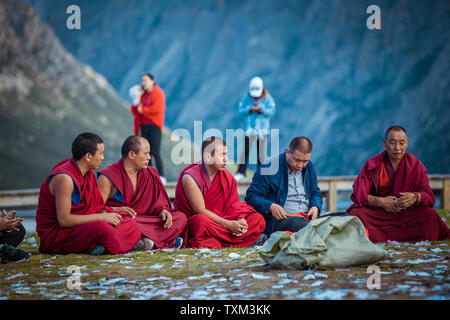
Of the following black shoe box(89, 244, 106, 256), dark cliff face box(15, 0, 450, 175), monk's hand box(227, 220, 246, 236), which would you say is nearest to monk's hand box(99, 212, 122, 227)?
black shoe box(89, 244, 106, 256)

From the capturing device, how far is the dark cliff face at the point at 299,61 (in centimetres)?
2178

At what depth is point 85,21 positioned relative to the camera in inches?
1157

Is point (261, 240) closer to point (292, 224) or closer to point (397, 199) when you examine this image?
point (292, 224)

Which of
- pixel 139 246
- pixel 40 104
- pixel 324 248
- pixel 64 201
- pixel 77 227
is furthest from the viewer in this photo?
pixel 40 104

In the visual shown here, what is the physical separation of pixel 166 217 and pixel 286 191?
3.92 feet

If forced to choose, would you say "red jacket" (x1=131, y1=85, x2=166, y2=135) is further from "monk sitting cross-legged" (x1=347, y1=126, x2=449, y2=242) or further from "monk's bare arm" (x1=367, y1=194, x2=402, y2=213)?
"monk's bare arm" (x1=367, y1=194, x2=402, y2=213)

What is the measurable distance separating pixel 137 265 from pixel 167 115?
79.0 ft

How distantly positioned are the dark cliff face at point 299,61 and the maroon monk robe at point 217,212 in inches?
641

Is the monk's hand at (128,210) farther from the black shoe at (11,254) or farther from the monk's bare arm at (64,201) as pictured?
the black shoe at (11,254)

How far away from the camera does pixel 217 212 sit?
5188 millimetres

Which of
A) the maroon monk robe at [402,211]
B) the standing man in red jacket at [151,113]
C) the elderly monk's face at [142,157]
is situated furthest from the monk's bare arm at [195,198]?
the standing man in red jacket at [151,113]

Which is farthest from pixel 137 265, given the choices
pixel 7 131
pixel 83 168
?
pixel 7 131

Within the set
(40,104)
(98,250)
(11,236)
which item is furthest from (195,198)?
(40,104)

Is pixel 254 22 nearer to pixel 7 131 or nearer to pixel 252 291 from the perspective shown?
pixel 7 131
